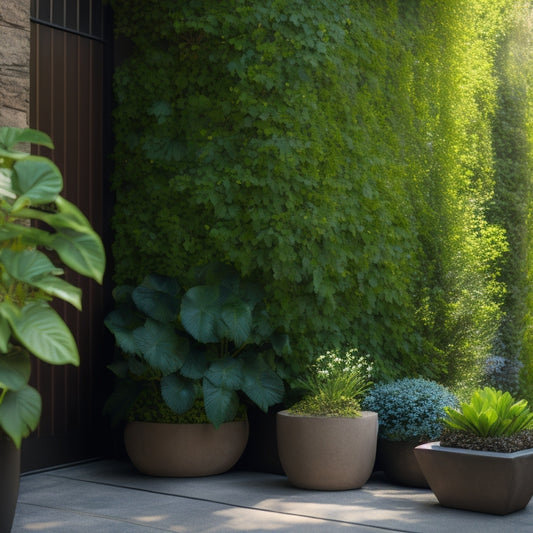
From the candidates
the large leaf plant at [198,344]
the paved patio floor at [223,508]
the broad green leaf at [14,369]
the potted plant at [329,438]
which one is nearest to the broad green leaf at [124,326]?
the large leaf plant at [198,344]

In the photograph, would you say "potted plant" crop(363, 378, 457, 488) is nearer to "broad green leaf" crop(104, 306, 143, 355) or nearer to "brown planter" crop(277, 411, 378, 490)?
"brown planter" crop(277, 411, 378, 490)

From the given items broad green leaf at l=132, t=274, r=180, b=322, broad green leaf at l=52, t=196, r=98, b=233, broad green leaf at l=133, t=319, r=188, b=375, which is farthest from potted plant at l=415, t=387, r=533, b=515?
broad green leaf at l=52, t=196, r=98, b=233

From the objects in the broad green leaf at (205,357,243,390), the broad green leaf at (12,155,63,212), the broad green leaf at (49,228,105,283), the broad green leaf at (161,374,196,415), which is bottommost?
the broad green leaf at (161,374,196,415)

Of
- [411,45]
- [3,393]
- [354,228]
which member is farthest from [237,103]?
[3,393]

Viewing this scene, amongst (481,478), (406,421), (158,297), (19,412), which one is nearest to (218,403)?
(158,297)

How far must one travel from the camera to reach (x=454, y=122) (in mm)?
6477

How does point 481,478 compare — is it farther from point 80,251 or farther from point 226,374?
point 80,251

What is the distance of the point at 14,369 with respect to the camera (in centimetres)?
335

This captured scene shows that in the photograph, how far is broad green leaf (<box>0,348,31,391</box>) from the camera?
325 centimetres

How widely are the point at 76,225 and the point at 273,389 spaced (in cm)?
216

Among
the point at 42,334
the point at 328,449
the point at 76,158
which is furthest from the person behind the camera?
the point at 76,158

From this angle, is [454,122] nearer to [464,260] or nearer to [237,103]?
[464,260]

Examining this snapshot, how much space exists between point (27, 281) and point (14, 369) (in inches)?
15.0

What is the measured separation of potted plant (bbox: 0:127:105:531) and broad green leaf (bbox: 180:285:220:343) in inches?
62.2
